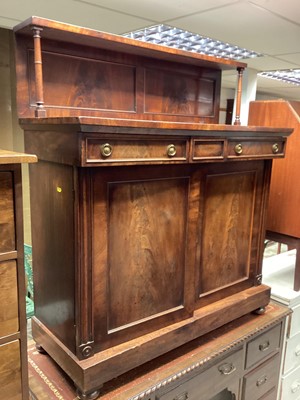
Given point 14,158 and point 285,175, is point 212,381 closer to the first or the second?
point 285,175

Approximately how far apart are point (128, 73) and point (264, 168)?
29.4 inches

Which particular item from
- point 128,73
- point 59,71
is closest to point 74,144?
point 59,71

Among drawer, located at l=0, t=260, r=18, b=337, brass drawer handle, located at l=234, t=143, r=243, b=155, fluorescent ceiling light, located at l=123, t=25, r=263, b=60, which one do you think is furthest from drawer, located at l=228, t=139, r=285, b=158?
fluorescent ceiling light, located at l=123, t=25, r=263, b=60

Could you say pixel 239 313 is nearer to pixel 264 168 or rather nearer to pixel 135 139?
pixel 264 168

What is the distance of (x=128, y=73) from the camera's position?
147 cm

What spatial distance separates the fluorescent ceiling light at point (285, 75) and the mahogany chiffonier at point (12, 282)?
13.0 ft

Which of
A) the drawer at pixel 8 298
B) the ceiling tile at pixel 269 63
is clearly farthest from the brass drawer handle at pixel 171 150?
the ceiling tile at pixel 269 63

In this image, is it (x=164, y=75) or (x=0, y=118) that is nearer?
(x=164, y=75)

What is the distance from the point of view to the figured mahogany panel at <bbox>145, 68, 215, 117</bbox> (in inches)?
61.8

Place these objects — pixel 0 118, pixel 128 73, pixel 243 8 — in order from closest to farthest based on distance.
Result: pixel 128 73, pixel 243 8, pixel 0 118

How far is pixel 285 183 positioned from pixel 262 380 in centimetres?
101

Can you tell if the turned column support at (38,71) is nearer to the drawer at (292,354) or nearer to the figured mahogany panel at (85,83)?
the figured mahogany panel at (85,83)

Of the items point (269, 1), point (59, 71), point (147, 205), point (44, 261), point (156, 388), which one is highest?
point (269, 1)

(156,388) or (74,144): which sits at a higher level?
(74,144)
